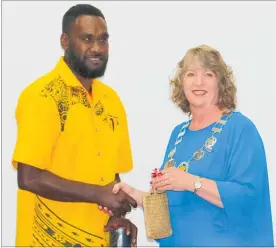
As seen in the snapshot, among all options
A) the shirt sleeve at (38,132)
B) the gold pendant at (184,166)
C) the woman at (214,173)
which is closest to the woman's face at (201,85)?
the woman at (214,173)

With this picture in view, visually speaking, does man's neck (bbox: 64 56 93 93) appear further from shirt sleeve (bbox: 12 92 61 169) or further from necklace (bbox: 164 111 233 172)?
necklace (bbox: 164 111 233 172)

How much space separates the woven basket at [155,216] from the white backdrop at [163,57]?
3.09 ft

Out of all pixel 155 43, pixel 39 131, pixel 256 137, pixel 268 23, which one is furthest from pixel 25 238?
pixel 268 23

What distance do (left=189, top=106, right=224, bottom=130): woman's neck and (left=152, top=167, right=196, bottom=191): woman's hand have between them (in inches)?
11.0

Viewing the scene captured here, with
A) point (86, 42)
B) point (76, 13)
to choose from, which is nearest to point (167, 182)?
point (86, 42)

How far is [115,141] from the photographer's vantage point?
2570 mm

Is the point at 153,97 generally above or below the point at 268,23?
below

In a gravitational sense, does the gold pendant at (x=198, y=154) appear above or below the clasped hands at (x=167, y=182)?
above

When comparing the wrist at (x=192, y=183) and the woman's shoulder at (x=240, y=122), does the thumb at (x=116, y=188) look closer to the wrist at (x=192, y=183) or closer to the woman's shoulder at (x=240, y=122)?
the wrist at (x=192, y=183)

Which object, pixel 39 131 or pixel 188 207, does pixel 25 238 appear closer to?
pixel 39 131

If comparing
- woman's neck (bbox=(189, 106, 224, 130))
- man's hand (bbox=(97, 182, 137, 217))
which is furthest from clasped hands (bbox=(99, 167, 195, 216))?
woman's neck (bbox=(189, 106, 224, 130))

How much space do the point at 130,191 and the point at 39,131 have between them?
0.55 meters

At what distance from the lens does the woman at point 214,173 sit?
2.27 meters

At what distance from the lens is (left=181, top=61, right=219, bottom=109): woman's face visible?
2.45 meters
